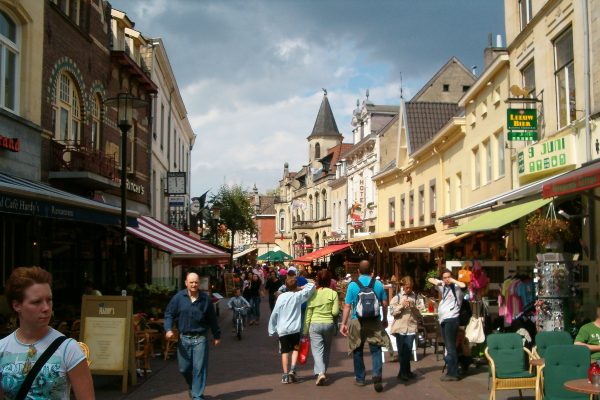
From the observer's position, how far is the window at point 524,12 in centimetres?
1691

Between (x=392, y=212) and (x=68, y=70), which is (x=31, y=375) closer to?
(x=68, y=70)

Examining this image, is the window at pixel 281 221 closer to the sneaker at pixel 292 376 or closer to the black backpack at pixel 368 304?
the sneaker at pixel 292 376

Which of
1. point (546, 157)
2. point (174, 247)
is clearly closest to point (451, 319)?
point (546, 157)

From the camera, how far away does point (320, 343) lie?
10477mm

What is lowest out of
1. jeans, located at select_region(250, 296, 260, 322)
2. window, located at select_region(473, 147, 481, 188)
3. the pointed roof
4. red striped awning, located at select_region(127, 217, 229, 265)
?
jeans, located at select_region(250, 296, 260, 322)

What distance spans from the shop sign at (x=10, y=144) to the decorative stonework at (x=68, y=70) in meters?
2.16

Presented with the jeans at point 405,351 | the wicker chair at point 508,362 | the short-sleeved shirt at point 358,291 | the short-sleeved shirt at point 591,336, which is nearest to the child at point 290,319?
the short-sleeved shirt at point 358,291

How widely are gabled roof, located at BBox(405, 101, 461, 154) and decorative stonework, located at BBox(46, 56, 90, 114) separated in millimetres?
16973

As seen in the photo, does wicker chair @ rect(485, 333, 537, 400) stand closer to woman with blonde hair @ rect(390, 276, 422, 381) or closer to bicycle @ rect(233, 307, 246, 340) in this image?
woman with blonde hair @ rect(390, 276, 422, 381)

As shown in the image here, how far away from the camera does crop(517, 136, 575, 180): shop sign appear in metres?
13.6

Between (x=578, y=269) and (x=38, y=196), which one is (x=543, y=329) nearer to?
(x=578, y=269)

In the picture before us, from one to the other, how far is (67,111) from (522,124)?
35.6ft

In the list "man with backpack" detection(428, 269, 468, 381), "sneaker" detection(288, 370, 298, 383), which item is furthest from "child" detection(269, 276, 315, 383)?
"man with backpack" detection(428, 269, 468, 381)

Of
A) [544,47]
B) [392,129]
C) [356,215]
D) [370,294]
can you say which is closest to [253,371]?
[370,294]
